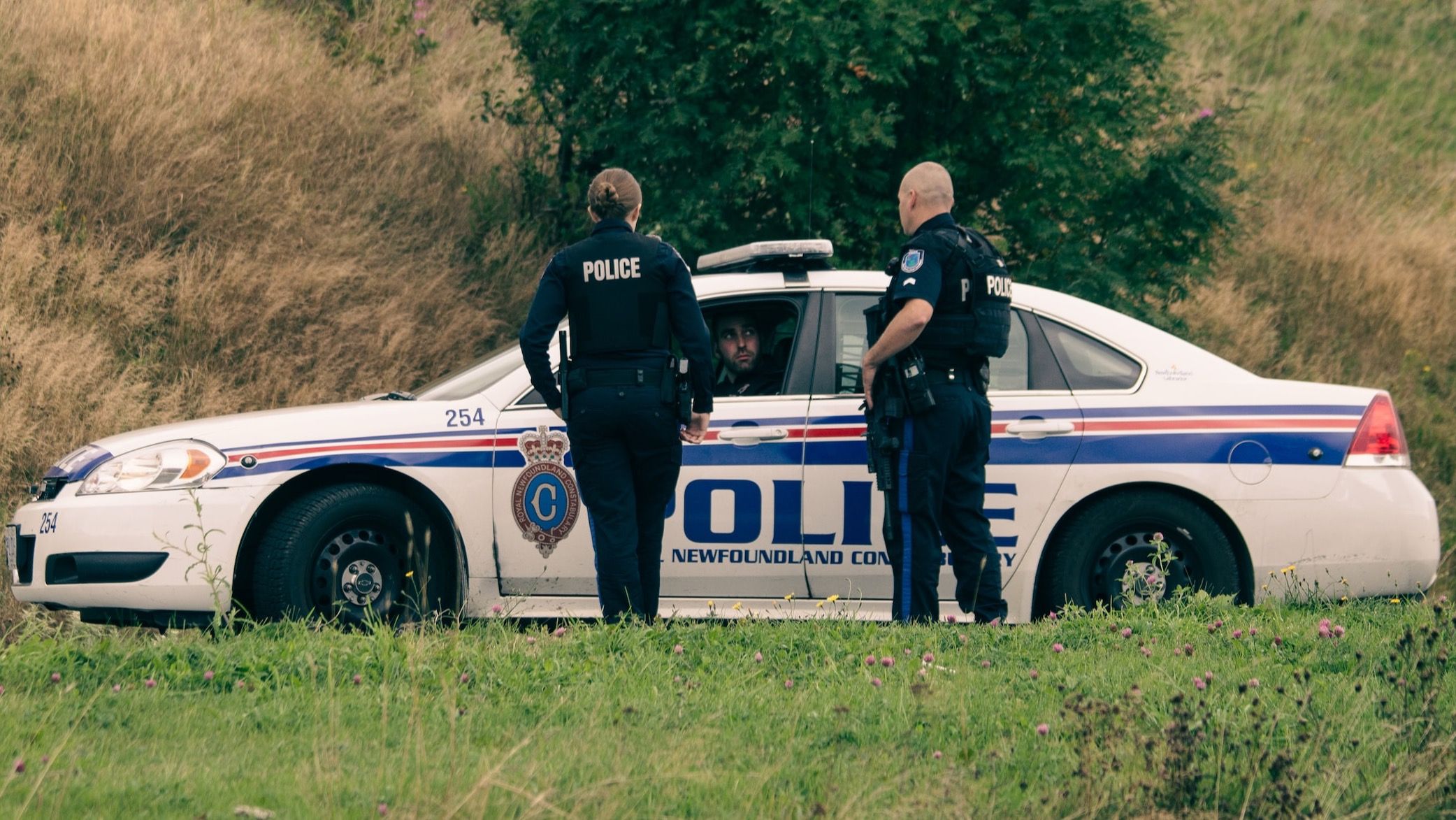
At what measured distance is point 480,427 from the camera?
18.2 ft

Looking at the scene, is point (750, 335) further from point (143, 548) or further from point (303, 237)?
point (303, 237)

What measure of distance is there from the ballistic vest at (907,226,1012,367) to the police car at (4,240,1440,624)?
0.43 m

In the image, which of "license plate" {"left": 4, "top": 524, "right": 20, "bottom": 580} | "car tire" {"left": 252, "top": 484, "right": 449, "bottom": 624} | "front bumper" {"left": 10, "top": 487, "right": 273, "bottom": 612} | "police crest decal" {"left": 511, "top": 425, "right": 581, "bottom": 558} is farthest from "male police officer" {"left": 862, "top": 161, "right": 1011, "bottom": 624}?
"license plate" {"left": 4, "top": 524, "right": 20, "bottom": 580}

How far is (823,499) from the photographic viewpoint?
5602 millimetres

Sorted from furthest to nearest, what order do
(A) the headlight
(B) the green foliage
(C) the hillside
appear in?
(B) the green foliage < (C) the hillside < (A) the headlight

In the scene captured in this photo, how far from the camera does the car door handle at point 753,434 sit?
5613 millimetres

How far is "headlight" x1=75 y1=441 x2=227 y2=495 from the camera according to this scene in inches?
210

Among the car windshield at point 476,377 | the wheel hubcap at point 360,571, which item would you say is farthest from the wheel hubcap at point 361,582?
the car windshield at point 476,377

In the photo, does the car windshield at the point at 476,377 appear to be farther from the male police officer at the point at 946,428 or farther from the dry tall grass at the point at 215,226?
the dry tall grass at the point at 215,226

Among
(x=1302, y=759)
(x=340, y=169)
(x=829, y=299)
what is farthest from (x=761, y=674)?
(x=340, y=169)

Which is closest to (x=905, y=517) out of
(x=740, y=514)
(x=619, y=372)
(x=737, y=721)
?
(x=740, y=514)

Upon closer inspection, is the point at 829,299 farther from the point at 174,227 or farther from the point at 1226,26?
the point at 1226,26

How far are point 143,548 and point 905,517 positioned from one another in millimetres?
2801

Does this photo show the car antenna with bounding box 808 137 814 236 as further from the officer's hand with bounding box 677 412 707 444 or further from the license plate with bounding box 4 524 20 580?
the license plate with bounding box 4 524 20 580
